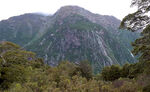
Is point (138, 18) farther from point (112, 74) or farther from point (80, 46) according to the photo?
point (80, 46)

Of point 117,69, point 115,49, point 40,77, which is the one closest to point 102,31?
point 115,49

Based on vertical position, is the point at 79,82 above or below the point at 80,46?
above

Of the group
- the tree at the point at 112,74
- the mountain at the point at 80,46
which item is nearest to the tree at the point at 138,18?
the tree at the point at 112,74

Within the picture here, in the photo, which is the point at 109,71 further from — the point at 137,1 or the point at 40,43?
the point at 40,43

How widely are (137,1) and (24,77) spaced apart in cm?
930

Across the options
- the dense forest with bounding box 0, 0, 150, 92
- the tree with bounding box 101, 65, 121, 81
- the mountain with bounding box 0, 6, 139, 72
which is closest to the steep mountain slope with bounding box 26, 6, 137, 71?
the mountain with bounding box 0, 6, 139, 72

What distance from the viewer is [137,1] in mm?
7852

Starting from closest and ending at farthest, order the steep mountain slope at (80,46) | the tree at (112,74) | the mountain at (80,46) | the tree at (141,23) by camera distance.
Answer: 1. the tree at (141,23)
2. the tree at (112,74)
3. the mountain at (80,46)
4. the steep mountain slope at (80,46)

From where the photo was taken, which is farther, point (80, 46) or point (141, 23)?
point (80, 46)

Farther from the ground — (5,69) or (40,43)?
(5,69)

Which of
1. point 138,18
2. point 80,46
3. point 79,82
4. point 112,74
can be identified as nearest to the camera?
point 138,18

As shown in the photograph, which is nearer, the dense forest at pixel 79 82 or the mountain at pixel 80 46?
the dense forest at pixel 79 82

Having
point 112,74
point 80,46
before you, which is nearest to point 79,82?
point 112,74

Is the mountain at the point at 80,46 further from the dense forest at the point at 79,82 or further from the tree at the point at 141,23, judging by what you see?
the tree at the point at 141,23
